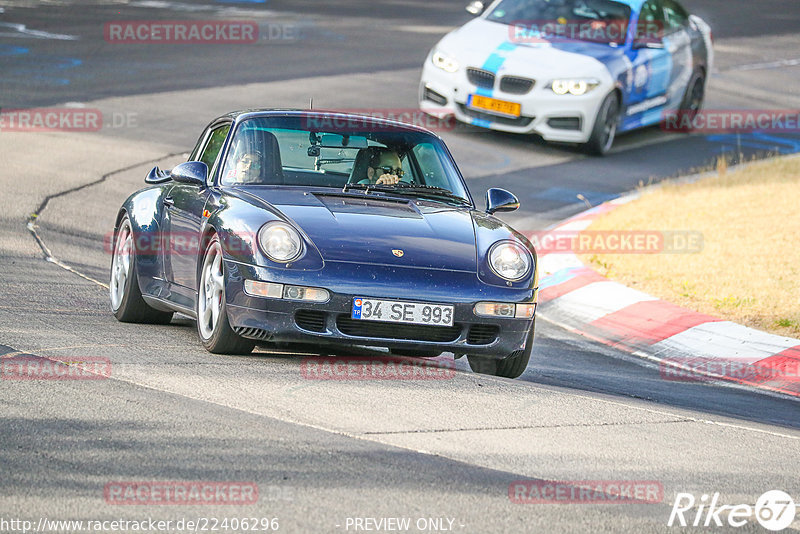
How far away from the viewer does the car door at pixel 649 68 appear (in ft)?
56.5

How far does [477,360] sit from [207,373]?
1870mm

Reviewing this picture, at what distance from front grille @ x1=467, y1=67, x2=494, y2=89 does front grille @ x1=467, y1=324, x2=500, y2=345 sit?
9.50 meters

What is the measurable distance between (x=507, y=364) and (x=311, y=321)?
4.22ft

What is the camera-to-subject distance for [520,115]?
16.3m

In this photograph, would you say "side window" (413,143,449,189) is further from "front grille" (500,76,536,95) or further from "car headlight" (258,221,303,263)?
"front grille" (500,76,536,95)

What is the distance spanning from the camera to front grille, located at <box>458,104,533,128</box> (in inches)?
649

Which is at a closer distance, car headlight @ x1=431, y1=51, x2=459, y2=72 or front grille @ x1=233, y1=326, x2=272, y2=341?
front grille @ x1=233, y1=326, x2=272, y2=341

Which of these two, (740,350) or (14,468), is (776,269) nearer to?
(740,350)

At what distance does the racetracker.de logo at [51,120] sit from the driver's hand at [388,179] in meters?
8.60

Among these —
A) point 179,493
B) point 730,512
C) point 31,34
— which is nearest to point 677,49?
point 31,34

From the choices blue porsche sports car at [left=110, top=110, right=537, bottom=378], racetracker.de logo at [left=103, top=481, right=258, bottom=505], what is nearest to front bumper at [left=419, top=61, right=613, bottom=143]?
blue porsche sports car at [left=110, top=110, right=537, bottom=378]

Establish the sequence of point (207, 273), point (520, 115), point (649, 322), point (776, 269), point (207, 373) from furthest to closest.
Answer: point (520, 115), point (776, 269), point (649, 322), point (207, 273), point (207, 373)

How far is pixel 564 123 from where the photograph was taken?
16453 mm

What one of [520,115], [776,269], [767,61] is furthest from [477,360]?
[767,61]
